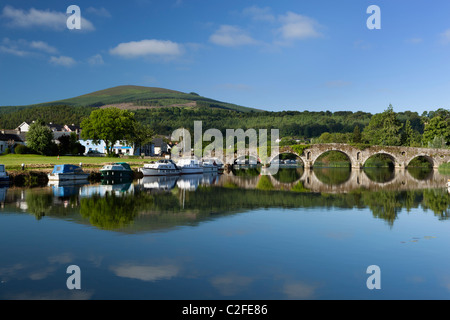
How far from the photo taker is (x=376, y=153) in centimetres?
9194

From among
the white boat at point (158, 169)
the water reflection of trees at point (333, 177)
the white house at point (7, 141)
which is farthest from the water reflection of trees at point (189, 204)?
the white house at point (7, 141)

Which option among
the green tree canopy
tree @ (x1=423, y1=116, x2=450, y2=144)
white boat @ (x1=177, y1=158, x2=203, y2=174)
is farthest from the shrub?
tree @ (x1=423, y1=116, x2=450, y2=144)

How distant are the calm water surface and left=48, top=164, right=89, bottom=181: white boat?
A: 15405 mm

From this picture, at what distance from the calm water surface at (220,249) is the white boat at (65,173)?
15.4 meters

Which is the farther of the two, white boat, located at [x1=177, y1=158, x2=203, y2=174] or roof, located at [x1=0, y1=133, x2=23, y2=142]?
roof, located at [x1=0, y1=133, x2=23, y2=142]

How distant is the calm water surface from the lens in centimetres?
1130

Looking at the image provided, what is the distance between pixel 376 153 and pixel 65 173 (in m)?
70.4

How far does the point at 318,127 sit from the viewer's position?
7456 inches

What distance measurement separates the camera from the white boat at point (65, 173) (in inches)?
1761

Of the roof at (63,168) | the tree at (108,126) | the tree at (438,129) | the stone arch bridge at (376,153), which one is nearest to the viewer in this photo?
the roof at (63,168)

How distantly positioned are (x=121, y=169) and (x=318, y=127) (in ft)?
493

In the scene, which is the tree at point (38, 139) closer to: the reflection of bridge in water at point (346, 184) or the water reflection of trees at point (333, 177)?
the reflection of bridge in water at point (346, 184)

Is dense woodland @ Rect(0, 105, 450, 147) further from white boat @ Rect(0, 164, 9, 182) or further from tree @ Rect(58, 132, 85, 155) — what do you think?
white boat @ Rect(0, 164, 9, 182)
